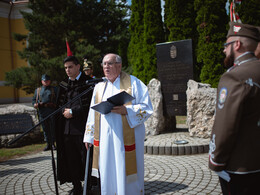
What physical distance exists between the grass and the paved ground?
1.45ft

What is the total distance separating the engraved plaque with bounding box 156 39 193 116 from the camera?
6.55 metres

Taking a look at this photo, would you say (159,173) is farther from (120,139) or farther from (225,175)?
(225,175)

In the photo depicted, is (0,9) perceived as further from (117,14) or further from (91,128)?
(91,128)

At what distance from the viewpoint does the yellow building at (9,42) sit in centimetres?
2189

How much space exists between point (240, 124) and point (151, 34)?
37.8ft

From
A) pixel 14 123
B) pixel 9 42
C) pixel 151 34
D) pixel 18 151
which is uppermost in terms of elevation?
pixel 9 42

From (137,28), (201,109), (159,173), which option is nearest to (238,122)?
(159,173)

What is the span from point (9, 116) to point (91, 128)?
18.1 feet

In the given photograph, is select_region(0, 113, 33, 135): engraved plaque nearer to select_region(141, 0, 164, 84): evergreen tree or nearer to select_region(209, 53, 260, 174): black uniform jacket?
select_region(209, 53, 260, 174): black uniform jacket

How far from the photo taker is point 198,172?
3.93 metres

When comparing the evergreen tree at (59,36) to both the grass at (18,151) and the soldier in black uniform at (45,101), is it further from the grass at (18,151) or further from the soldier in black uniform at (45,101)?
the grass at (18,151)

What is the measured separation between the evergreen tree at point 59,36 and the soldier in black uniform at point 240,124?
48.3 ft

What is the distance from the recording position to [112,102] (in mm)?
2395

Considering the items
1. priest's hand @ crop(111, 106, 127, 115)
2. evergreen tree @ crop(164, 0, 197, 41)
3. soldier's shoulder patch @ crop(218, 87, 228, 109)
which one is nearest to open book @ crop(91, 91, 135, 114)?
priest's hand @ crop(111, 106, 127, 115)
